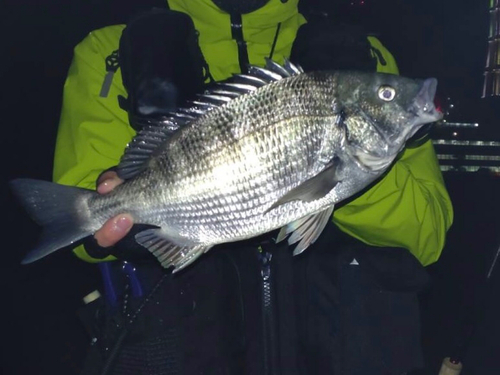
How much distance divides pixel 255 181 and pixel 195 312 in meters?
0.64

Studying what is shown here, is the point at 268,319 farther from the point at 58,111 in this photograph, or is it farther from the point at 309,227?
the point at 58,111

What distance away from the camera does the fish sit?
4.23ft

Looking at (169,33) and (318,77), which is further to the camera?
(169,33)

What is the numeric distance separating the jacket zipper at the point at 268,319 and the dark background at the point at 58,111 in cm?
137

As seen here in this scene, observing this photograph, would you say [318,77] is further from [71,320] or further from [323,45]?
[71,320]

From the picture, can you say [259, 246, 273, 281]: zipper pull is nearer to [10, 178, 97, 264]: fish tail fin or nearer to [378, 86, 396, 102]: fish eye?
[10, 178, 97, 264]: fish tail fin

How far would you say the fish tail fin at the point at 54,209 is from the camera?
4.72 feet

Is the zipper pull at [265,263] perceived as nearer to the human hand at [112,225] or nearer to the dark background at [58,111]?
the human hand at [112,225]

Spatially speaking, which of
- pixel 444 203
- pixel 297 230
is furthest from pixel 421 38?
pixel 297 230

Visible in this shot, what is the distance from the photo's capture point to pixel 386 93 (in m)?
1.30

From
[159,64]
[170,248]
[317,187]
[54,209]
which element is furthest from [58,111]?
[317,187]

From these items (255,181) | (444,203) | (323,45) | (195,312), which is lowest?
(195,312)

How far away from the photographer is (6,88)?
358 cm

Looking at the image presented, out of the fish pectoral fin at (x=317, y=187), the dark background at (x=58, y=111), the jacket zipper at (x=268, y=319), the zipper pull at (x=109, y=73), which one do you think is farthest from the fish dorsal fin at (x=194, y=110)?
the dark background at (x=58, y=111)
